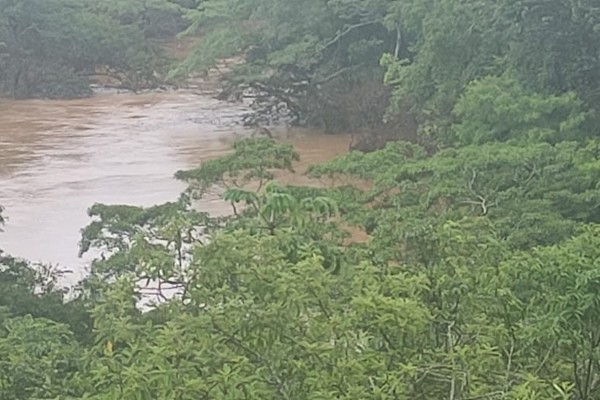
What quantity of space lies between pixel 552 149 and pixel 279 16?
10795 mm

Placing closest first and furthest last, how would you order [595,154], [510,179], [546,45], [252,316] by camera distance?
[252,316], [510,179], [595,154], [546,45]

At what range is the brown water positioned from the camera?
14.0 metres

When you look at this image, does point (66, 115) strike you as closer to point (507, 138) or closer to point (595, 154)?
point (507, 138)

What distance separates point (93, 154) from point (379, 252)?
1208 centimetres

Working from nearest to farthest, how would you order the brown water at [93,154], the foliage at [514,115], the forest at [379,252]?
the forest at [379,252], the foliage at [514,115], the brown water at [93,154]

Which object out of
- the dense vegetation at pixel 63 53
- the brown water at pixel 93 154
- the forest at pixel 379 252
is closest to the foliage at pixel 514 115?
the forest at pixel 379 252

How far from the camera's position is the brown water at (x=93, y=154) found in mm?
14039

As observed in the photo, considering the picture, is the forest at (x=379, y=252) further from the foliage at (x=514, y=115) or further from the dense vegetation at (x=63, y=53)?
the dense vegetation at (x=63, y=53)

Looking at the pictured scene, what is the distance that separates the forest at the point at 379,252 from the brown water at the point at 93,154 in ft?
4.45

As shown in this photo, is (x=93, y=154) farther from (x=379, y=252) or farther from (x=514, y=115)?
(x=379, y=252)

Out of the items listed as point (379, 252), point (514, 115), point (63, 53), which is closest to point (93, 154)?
point (63, 53)

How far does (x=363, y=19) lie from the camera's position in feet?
66.7

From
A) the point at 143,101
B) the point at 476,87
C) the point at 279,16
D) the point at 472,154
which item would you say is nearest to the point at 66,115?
the point at 143,101

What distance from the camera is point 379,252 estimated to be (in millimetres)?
6855
